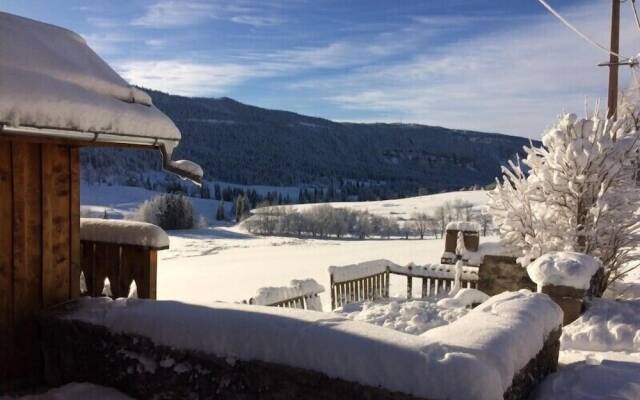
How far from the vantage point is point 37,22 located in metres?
4.62

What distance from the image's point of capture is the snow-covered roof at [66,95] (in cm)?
343

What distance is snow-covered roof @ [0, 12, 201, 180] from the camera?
135 inches

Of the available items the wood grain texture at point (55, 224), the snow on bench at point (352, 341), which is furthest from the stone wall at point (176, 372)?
the wood grain texture at point (55, 224)

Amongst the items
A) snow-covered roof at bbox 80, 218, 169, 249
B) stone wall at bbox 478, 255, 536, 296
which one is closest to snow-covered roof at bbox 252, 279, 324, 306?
stone wall at bbox 478, 255, 536, 296

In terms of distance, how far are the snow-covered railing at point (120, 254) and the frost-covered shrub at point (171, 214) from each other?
44.1m

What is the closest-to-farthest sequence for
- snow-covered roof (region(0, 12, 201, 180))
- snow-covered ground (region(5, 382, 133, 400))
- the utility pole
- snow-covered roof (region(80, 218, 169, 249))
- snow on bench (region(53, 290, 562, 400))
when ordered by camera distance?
1. snow on bench (region(53, 290, 562, 400))
2. snow-covered roof (region(0, 12, 201, 180))
3. snow-covered ground (region(5, 382, 133, 400))
4. snow-covered roof (region(80, 218, 169, 249))
5. the utility pole

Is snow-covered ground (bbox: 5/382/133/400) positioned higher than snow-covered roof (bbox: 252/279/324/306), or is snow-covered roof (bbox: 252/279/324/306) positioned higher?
snow-covered ground (bbox: 5/382/133/400)

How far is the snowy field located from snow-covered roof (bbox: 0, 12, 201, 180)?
143 centimetres

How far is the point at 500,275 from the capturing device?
912cm

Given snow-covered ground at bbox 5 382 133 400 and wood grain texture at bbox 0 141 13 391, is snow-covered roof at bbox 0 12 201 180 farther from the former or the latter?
snow-covered ground at bbox 5 382 133 400

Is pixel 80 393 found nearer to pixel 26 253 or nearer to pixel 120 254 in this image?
pixel 26 253

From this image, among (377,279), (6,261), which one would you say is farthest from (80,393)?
(377,279)

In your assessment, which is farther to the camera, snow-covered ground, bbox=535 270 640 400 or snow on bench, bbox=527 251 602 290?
snow on bench, bbox=527 251 602 290

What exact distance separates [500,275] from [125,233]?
661cm
